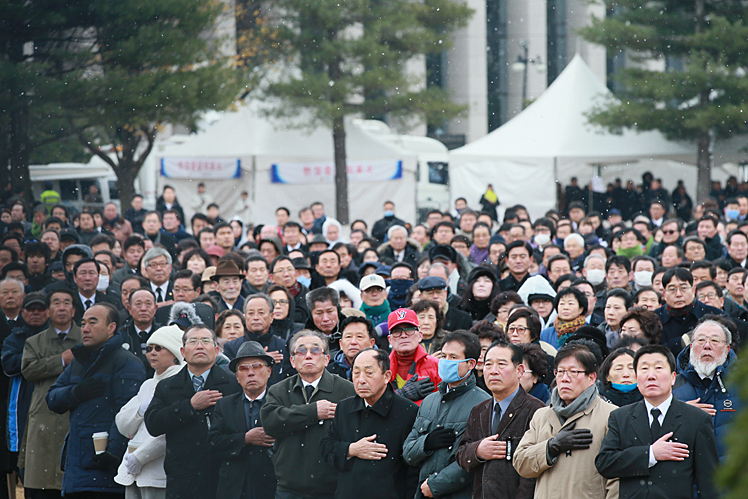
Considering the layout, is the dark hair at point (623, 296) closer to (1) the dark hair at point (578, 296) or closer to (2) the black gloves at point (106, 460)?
(1) the dark hair at point (578, 296)

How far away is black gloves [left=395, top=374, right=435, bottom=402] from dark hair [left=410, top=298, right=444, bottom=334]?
3.05 ft

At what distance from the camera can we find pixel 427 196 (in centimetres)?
2373

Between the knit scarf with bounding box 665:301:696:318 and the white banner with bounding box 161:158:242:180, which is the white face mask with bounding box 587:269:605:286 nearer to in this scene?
the knit scarf with bounding box 665:301:696:318

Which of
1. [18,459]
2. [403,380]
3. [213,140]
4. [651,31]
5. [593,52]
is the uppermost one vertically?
[593,52]

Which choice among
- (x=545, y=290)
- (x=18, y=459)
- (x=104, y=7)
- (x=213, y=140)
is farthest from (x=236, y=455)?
(x=213, y=140)

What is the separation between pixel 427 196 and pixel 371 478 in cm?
1964

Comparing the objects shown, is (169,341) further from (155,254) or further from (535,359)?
(155,254)

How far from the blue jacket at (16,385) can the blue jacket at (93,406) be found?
86 centimetres

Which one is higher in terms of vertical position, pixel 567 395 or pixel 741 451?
pixel 741 451

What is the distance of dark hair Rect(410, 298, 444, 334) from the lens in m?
5.70

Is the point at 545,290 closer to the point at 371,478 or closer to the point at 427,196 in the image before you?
the point at 371,478

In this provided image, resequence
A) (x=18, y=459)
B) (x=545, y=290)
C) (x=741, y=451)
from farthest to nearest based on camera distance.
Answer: (x=545, y=290)
(x=18, y=459)
(x=741, y=451)

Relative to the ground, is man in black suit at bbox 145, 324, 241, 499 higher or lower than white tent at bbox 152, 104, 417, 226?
lower

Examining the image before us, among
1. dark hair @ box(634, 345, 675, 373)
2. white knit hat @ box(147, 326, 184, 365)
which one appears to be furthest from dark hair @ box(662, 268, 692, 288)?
white knit hat @ box(147, 326, 184, 365)
